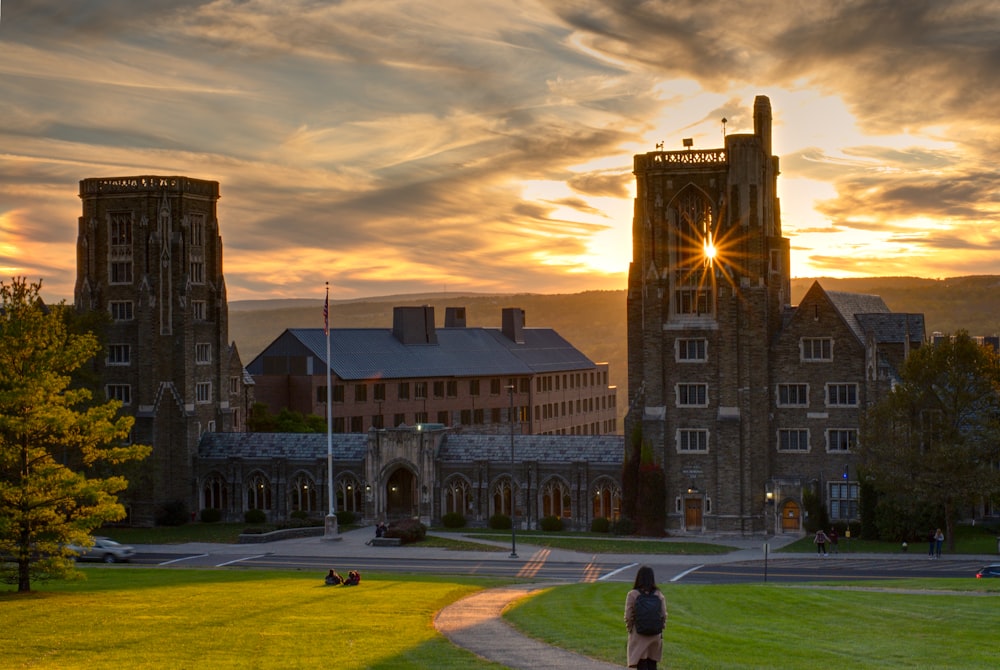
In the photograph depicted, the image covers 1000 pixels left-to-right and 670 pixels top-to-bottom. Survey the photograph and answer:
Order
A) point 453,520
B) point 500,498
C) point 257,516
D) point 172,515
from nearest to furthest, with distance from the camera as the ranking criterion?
point 453,520 < point 500,498 < point 257,516 < point 172,515

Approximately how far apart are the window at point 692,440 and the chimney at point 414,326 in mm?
57629

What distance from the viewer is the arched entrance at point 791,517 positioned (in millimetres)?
83375

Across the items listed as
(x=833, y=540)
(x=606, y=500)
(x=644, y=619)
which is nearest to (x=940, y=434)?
(x=833, y=540)

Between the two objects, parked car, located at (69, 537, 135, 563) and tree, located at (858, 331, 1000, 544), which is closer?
parked car, located at (69, 537, 135, 563)

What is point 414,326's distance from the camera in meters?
140

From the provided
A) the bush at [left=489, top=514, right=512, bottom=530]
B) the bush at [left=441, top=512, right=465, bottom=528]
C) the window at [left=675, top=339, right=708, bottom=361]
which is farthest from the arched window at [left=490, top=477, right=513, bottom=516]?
Result: the window at [left=675, top=339, right=708, bottom=361]

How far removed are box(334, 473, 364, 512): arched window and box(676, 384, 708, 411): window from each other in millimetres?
24330

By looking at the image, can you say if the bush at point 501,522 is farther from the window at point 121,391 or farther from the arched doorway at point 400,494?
the window at point 121,391

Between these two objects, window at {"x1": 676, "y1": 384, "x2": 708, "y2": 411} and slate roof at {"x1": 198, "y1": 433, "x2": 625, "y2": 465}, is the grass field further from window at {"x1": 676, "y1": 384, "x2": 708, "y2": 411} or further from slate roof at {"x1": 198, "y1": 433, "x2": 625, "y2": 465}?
slate roof at {"x1": 198, "y1": 433, "x2": 625, "y2": 465}

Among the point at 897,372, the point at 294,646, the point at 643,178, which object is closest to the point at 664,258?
the point at 643,178

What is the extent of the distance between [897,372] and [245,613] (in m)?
56.3

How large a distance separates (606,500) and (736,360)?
1304 cm

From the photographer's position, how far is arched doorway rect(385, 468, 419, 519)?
92250 mm

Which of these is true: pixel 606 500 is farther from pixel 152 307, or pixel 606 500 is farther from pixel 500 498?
pixel 152 307
